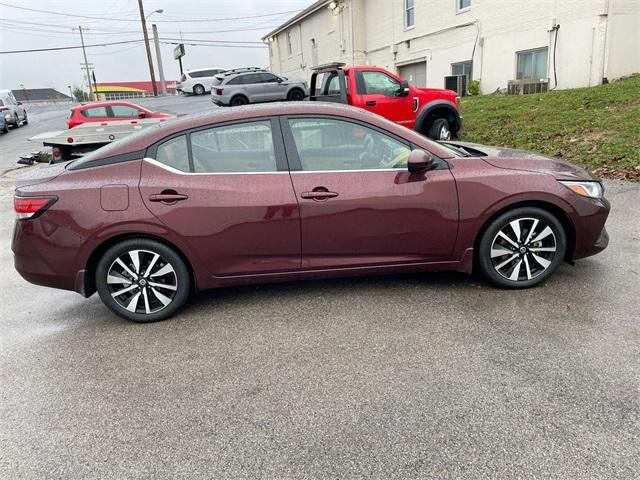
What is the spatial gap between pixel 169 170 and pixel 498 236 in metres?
2.61

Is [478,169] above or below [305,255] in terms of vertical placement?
above

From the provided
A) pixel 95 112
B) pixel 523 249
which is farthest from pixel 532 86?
pixel 95 112

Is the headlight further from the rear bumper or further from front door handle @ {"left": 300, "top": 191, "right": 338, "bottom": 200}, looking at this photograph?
the rear bumper

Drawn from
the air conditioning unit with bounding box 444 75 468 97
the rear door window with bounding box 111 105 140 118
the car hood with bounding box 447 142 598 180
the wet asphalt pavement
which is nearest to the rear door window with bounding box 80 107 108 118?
the rear door window with bounding box 111 105 140 118

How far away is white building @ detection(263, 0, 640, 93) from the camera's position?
13.4m

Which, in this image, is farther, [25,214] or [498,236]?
[498,236]

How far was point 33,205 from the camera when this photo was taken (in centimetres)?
347

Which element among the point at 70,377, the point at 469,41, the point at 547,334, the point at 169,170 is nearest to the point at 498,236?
the point at 547,334

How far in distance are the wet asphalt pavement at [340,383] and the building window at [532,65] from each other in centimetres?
1301

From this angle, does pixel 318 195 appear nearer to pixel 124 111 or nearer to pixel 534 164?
pixel 534 164

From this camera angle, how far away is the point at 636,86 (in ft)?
38.3

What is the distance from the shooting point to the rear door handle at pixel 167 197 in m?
3.49

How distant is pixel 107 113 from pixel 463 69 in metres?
13.3

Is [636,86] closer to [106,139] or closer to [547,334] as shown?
[547,334]
